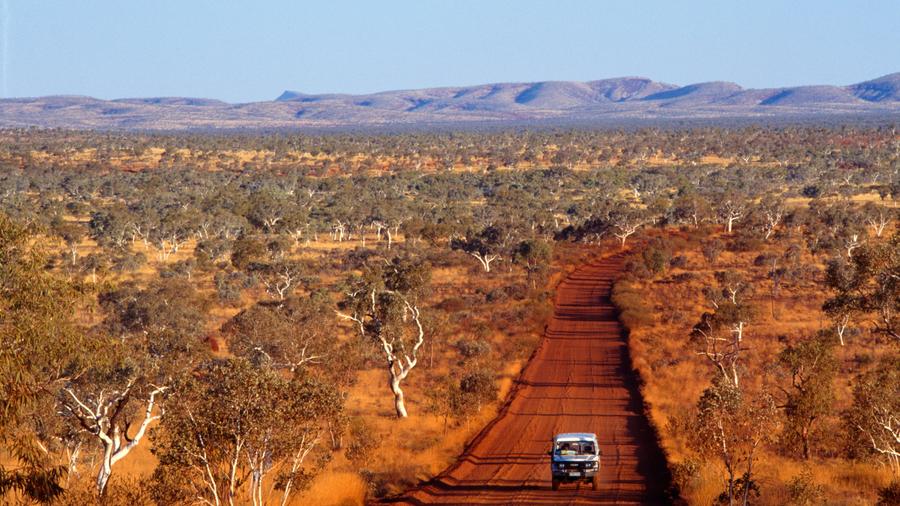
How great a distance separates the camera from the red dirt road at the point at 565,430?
24.8m

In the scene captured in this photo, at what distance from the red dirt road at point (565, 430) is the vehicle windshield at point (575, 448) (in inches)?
36.0

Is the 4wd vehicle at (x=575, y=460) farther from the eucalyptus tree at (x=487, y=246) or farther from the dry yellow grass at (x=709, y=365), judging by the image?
the eucalyptus tree at (x=487, y=246)

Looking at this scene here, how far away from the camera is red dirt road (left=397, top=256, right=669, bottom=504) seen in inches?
977

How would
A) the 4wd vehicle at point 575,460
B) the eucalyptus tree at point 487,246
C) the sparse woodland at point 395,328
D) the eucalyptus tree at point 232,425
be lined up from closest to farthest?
the eucalyptus tree at point 232,425, the sparse woodland at point 395,328, the 4wd vehicle at point 575,460, the eucalyptus tree at point 487,246

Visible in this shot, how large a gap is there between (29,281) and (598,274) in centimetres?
6319

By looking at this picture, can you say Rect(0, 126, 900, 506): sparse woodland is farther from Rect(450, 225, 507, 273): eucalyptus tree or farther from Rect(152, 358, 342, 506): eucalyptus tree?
Rect(450, 225, 507, 273): eucalyptus tree

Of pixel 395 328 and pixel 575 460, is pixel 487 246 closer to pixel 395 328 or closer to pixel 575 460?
pixel 395 328

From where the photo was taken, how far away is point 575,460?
79.1ft

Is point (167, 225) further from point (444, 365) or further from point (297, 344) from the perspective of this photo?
point (297, 344)

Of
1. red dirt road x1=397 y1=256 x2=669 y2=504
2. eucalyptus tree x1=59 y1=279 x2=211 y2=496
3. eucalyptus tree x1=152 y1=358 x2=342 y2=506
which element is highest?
eucalyptus tree x1=152 y1=358 x2=342 y2=506

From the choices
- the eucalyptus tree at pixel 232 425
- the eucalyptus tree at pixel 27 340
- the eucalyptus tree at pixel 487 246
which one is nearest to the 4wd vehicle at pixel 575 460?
the eucalyptus tree at pixel 232 425

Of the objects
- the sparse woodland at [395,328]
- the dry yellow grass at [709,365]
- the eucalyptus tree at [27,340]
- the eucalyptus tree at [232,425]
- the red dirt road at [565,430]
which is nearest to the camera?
the eucalyptus tree at [27,340]

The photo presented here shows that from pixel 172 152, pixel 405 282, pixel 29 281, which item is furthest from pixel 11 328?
pixel 172 152

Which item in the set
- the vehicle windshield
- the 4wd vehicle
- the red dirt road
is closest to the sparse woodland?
the red dirt road
